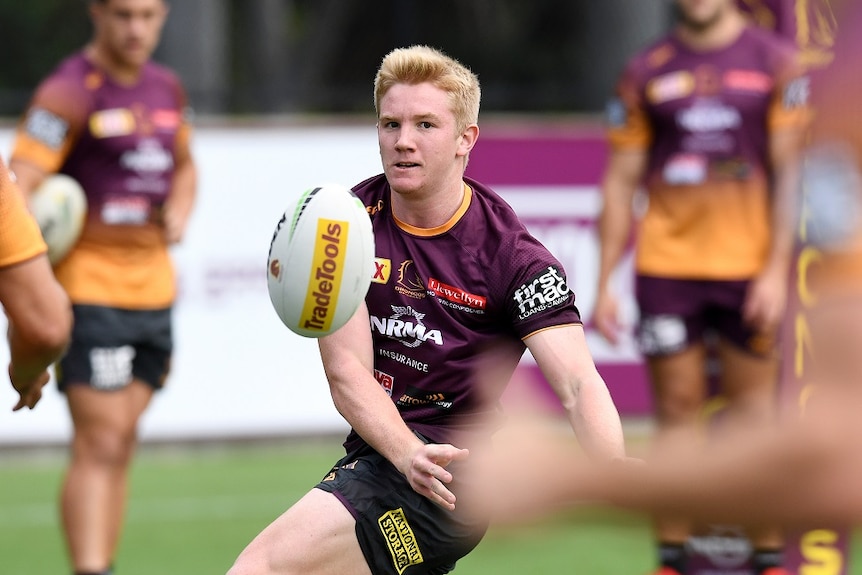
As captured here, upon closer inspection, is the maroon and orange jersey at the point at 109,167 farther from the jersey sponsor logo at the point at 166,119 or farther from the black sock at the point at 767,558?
the black sock at the point at 767,558

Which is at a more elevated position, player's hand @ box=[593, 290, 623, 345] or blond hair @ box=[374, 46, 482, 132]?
blond hair @ box=[374, 46, 482, 132]

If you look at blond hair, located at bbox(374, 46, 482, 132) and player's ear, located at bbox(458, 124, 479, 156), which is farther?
player's ear, located at bbox(458, 124, 479, 156)

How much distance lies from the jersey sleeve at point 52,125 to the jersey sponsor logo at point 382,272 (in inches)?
Answer: 103

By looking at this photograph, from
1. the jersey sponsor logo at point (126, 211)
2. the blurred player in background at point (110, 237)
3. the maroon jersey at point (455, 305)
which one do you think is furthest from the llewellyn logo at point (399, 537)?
the jersey sponsor logo at point (126, 211)

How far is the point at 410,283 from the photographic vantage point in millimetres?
4539

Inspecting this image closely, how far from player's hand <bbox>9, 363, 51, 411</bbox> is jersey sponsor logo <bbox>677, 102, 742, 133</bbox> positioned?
3.74m

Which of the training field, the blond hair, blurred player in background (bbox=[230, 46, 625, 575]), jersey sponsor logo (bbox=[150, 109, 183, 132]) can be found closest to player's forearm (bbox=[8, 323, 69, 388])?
blurred player in background (bbox=[230, 46, 625, 575])

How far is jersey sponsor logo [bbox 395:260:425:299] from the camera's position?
453cm

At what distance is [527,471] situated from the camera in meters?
2.39

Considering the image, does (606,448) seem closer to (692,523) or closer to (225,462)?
(692,523)

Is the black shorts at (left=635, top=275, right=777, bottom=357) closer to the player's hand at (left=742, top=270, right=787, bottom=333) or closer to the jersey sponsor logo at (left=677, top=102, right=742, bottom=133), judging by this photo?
the player's hand at (left=742, top=270, right=787, bottom=333)

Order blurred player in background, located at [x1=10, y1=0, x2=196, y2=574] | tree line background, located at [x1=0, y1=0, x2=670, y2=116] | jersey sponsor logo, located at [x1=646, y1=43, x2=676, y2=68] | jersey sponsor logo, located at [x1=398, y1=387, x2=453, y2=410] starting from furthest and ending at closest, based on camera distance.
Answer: tree line background, located at [x1=0, y1=0, x2=670, y2=116] < jersey sponsor logo, located at [x1=646, y1=43, x2=676, y2=68] < blurred player in background, located at [x1=10, y1=0, x2=196, y2=574] < jersey sponsor logo, located at [x1=398, y1=387, x2=453, y2=410]

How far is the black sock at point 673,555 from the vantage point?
22.1ft

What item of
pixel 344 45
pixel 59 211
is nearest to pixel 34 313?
pixel 59 211
